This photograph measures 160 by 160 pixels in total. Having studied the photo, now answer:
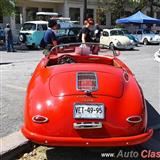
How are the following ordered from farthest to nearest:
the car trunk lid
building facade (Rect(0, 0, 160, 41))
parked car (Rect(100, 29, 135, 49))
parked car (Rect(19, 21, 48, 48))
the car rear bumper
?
building facade (Rect(0, 0, 160, 41)) → parked car (Rect(19, 21, 48, 48)) → parked car (Rect(100, 29, 135, 49)) → the car trunk lid → the car rear bumper

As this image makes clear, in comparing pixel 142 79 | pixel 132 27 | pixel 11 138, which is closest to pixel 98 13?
pixel 132 27

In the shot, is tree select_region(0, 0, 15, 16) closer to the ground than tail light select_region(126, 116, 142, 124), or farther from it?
farther from it

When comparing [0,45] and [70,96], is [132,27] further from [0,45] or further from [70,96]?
[70,96]

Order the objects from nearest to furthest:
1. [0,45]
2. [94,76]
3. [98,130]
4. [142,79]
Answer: [98,130] → [94,76] → [142,79] → [0,45]

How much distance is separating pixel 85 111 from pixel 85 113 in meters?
0.03

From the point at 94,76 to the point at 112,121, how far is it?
73 cm

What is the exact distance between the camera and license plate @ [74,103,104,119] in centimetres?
473

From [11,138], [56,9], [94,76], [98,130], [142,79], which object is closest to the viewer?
[98,130]

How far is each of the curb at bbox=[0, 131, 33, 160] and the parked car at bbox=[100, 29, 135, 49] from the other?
2166 cm

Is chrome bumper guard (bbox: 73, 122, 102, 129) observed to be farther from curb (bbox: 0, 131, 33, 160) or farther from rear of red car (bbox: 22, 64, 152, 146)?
curb (bbox: 0, 131, 33, 160)

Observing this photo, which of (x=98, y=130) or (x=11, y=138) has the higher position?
(x=98, y=130)

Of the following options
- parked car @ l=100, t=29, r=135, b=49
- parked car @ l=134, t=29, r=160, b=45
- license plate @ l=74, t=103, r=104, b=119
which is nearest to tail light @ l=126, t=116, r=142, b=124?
license plate @ l=74, t=103, r=104, b=119

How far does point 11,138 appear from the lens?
566 cm

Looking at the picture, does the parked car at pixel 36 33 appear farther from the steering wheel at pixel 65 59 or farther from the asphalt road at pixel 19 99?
the steering wheel at pixel 65 59
